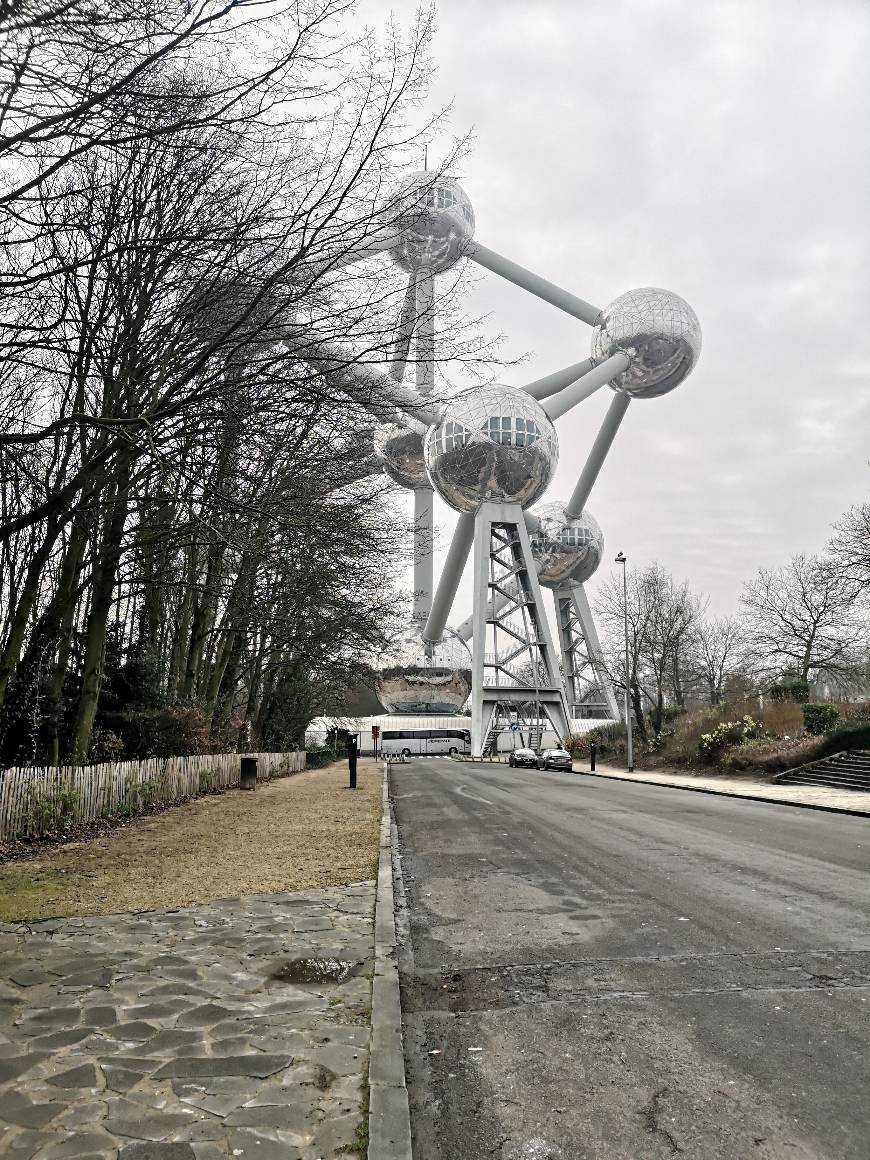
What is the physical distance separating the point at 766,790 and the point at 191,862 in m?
17.9

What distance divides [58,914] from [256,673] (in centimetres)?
2376

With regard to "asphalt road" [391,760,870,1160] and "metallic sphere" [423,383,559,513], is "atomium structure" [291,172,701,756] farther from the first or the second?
"asphalt road" [391,760,870,1160]

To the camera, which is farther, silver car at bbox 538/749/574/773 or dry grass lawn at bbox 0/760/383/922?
silver car at bbox 538/749/574/773

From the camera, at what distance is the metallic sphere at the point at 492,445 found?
1699 inches

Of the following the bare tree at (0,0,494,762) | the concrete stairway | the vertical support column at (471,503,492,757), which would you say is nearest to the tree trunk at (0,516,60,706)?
the bare tree at (0,0,494,762)

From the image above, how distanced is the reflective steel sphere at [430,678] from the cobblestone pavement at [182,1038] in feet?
177

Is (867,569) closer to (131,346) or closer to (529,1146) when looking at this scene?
(131,346)

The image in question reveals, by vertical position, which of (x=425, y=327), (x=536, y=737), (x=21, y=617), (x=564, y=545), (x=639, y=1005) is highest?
(x=564, y=545)

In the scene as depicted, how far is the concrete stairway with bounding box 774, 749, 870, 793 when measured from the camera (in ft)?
76.1

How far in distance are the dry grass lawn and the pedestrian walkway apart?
9830 millimetres

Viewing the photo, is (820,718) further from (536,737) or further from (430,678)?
(430,678)

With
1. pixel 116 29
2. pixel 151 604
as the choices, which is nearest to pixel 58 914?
pixel 116 29

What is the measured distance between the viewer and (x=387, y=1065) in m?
3.96

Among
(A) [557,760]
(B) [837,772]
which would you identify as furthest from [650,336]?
(B) [837,772]
